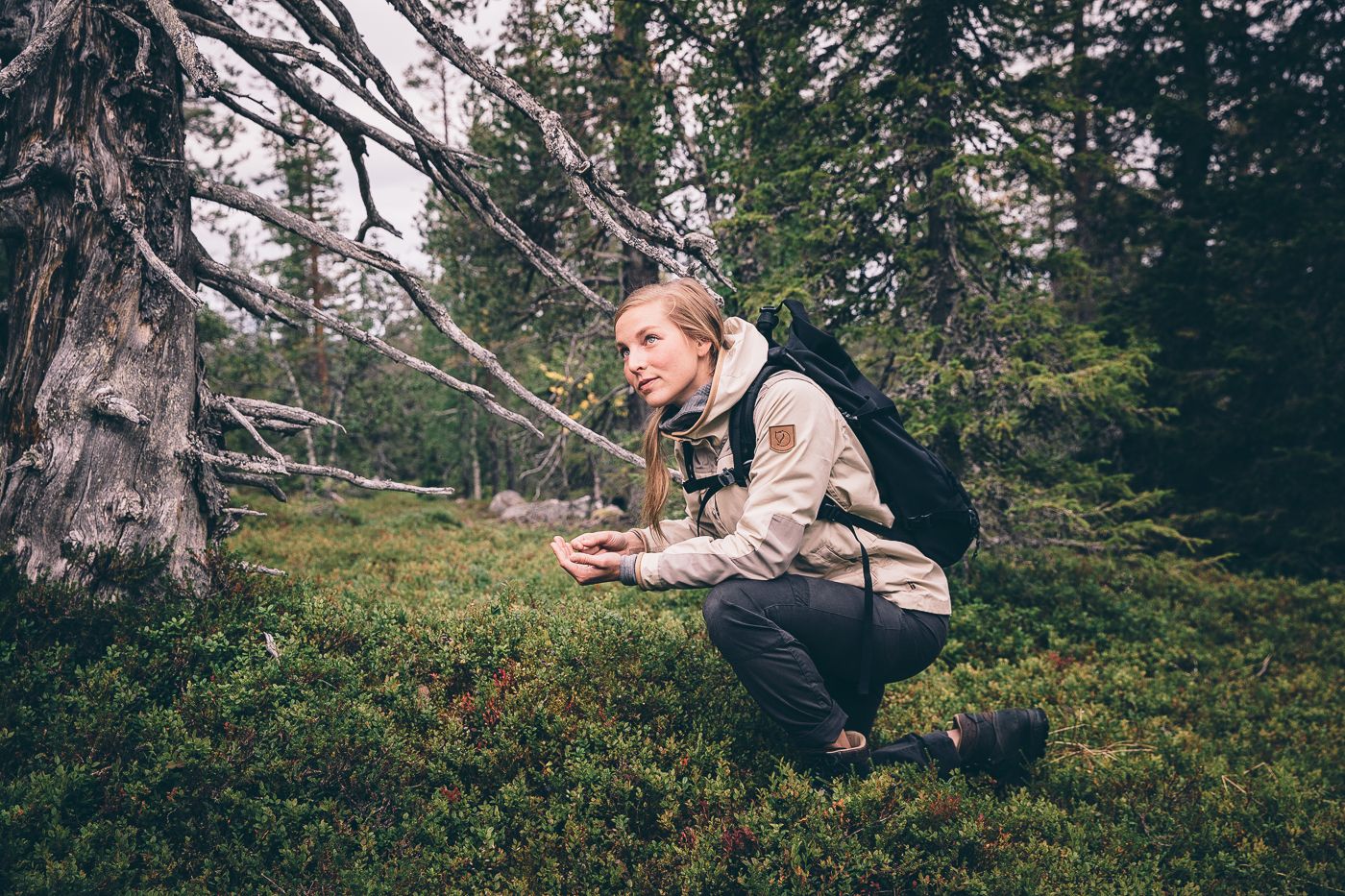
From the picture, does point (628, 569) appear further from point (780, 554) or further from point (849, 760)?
point (849, 760)

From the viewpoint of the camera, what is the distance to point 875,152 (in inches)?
302

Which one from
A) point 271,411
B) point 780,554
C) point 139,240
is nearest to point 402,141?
point 139,240

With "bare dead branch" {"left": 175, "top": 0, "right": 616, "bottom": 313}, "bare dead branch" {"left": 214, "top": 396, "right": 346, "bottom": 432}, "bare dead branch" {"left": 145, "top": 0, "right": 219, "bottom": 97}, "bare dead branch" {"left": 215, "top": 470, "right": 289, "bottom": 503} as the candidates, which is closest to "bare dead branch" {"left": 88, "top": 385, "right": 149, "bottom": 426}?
"bare dead branch" {"left": 214, "top": 396, "right": 346, "bottom": 432}

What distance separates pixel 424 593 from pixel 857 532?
3.77 metres

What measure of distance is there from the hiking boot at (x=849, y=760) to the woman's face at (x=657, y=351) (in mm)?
1718

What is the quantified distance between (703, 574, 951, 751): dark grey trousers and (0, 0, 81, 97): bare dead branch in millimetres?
3962

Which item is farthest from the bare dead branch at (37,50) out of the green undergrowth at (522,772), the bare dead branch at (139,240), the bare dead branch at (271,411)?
the green undergrowth at (522,772)

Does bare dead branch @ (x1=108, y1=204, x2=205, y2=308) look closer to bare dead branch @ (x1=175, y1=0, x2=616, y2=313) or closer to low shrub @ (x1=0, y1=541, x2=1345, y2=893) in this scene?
bare dead branch @ (x1=175, y1=0, x2=616, y2=313)

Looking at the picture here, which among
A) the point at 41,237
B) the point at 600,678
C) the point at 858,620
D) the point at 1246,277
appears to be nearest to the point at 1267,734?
the point at 858,620

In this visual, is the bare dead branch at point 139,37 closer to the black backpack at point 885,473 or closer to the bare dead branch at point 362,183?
the bare dead branch at point 362,183

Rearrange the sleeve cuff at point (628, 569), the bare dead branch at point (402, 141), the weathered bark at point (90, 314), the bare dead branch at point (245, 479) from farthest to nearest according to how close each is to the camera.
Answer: the bare dead branch at point (245, 479) < the bare dead branch at point (402, 141) < the weathered bark at point (90, 314) < the sleeve cuff at point (628, 569)

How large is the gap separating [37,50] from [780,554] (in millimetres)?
4219

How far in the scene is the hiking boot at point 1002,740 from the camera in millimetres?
3678

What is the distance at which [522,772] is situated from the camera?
3381 mm
